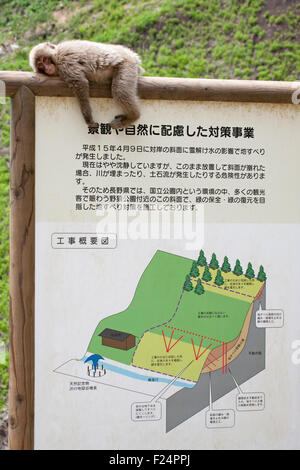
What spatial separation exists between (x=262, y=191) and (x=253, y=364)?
3.02 feet

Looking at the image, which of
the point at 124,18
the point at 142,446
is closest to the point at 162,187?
the point at 142,446

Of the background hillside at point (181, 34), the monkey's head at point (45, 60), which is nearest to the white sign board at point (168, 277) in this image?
the monkey's head at point (45, 60)

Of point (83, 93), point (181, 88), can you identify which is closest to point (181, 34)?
point (181, 88)

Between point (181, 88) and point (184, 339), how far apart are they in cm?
130

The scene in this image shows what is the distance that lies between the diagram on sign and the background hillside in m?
2.63

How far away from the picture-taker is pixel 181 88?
2.34 m

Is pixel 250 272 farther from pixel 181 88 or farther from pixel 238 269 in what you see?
pixel 181 88

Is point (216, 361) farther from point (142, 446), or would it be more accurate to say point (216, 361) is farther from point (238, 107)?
point (238, 107)

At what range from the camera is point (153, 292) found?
7.70 ft

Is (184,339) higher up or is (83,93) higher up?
(83,93)

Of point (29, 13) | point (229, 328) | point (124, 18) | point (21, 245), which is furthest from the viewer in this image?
point (29, 13)

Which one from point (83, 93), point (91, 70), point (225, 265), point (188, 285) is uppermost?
point (91, 70)

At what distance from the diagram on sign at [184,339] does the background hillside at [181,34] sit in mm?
2627

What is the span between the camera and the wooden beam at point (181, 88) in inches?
88.7
